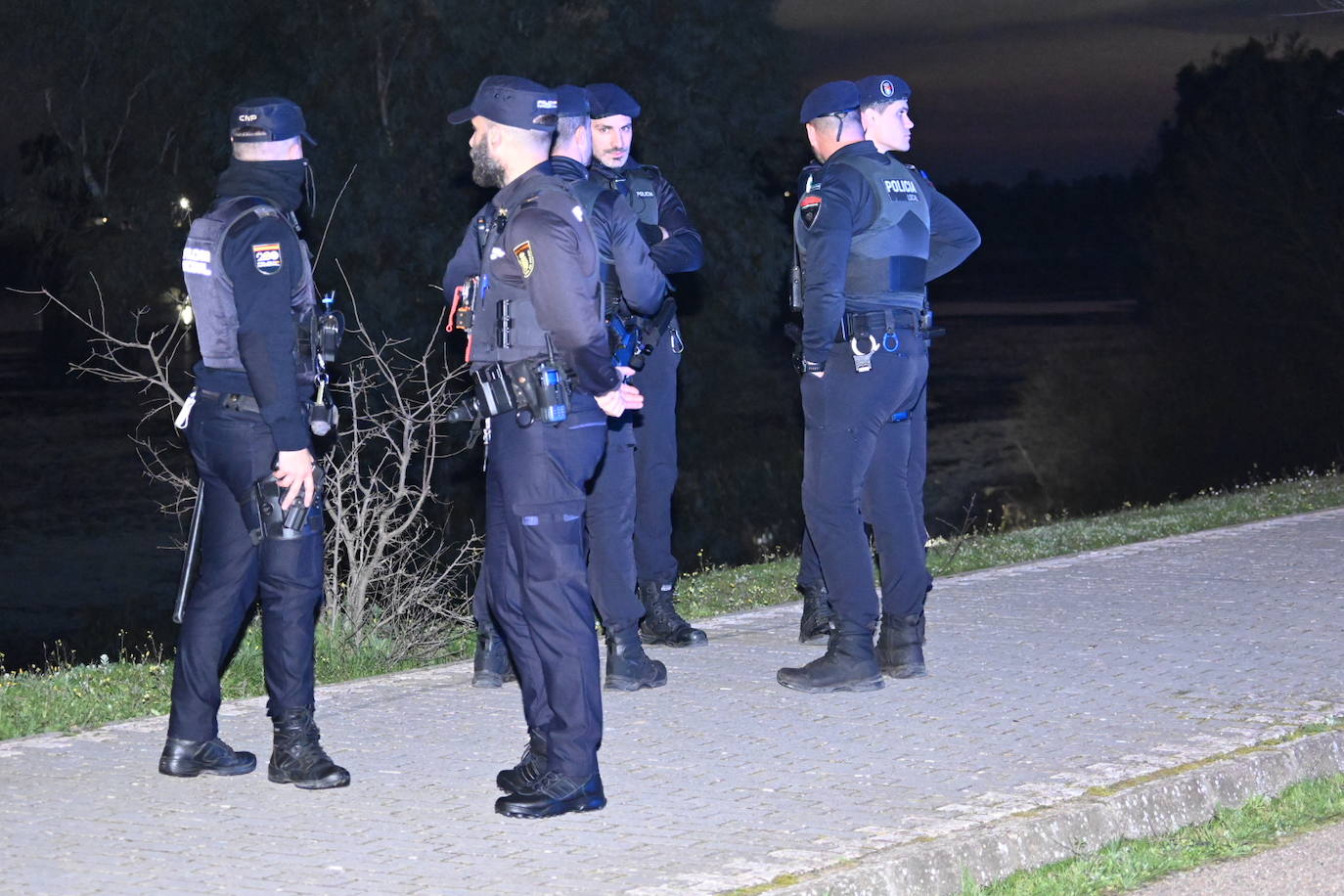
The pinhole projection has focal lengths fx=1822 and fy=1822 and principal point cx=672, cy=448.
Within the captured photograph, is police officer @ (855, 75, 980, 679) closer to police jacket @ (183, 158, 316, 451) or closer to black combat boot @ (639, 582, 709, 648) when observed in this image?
black combat boot @ (639, 582, 709, 648)

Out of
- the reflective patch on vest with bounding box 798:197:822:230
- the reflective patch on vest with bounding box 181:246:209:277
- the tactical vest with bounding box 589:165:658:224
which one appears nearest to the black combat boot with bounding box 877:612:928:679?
the reflective patch on vest with bounding box 798:197:822:230

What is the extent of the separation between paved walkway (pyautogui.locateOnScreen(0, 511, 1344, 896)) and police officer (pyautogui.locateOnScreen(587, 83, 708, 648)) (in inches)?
13.0

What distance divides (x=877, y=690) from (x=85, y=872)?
325 cm

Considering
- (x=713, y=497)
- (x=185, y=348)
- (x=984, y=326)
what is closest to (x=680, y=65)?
Answer: (x=713, y=497)

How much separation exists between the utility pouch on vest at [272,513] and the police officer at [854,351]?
2.20 metres

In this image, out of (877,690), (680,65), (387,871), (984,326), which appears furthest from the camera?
(984,326)

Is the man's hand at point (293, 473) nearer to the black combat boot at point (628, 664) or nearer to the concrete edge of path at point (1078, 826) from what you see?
the black combat boot at point (628, 664)

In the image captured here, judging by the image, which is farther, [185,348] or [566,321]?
[185,348]

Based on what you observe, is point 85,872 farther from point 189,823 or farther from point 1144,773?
point 1144,773

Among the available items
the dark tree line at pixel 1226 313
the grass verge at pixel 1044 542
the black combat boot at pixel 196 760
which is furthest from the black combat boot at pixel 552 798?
the dark tree line at pixel 1226 313

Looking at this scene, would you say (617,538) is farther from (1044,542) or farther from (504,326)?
(1044,542)

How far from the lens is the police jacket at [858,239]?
274 inches

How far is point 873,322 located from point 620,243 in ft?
4.09

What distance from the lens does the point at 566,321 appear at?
5383 millimetres
